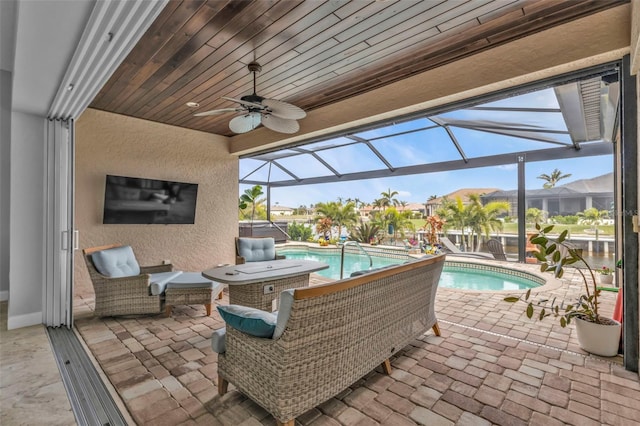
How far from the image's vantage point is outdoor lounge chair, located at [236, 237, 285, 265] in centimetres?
508

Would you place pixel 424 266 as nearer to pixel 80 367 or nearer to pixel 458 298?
pixel 458 298

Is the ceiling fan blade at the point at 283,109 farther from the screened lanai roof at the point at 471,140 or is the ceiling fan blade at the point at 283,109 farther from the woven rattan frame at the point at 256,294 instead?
the woven rattan frame at the point at 256,294

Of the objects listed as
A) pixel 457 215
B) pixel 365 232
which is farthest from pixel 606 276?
pixel 365 232

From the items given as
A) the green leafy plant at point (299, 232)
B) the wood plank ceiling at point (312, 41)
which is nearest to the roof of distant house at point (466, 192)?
the green leafy plant at point (299, 232)

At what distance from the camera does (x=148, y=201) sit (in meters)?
5.05

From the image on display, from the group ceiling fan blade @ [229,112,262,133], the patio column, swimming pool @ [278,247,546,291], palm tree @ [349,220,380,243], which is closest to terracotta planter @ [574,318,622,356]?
swimming pool @ [278,247,546,291]

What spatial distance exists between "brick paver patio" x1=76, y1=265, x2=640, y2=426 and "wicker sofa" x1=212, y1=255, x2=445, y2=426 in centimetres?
17

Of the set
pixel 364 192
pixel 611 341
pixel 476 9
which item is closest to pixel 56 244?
pixel 476 9

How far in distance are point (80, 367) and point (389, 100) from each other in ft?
13.0

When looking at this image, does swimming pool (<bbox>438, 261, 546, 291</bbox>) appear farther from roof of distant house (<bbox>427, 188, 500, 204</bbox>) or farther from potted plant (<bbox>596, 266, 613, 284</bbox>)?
roof of distant house (<bbox>427, 188, 500, 204</bbox>)

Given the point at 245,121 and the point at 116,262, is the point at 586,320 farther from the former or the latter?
the point at 116,262

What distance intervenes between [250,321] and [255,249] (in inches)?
137

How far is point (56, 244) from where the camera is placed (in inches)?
135

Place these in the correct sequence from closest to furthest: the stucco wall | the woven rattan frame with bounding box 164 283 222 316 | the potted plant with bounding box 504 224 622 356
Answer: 1. the potted plant with bounding box 504 224 622 356
2. the woven rattan frame with bounding box 164 283 222 316
3. the stucco wall
